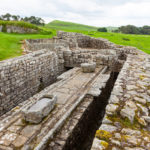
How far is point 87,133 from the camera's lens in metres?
6.16

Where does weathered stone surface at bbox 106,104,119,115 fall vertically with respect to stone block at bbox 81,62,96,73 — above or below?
below

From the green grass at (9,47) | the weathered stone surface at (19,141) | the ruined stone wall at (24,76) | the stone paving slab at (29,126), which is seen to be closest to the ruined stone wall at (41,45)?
the green grass at (9,47)

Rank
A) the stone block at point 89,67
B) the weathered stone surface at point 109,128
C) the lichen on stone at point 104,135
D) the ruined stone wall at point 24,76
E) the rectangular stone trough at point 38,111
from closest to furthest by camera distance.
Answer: the lichen on stone at point 104,135, the weathered stone surface at point 109,128, the rectangular stone trough at point 38,111, the ruined stone wall at point 24,76, the stone block at point 89,67

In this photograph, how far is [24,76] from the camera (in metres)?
7.68

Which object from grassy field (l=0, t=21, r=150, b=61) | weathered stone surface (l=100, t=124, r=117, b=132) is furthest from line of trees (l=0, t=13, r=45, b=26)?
weathered stone surface (l=100, t=124, r=117, b=132)

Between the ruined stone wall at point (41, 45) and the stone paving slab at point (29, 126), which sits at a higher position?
the ruined stone wall at point (41, 45)

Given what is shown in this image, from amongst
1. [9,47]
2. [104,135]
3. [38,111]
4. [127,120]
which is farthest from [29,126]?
[9,47]

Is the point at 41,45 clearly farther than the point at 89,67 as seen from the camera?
Yes

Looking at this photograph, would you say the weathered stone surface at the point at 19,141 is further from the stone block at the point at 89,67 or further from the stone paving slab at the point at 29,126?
the stone block at the point at 89,67

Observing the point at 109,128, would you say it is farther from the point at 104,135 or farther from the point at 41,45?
the point at 41,45

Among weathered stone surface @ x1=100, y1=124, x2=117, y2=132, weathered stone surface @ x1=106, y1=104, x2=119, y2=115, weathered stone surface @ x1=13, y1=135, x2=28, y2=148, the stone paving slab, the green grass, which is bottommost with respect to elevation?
weathered stone surface @ x1=13, y1=135, x2=28, y2=148

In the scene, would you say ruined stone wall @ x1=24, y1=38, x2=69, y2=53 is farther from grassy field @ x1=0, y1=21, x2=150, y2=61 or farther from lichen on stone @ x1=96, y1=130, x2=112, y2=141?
lichen on stone @ x1=96, y1=130, x2=112, y2=141

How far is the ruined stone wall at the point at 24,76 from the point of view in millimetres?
6602

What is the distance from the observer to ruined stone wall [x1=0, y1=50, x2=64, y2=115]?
6602mm
